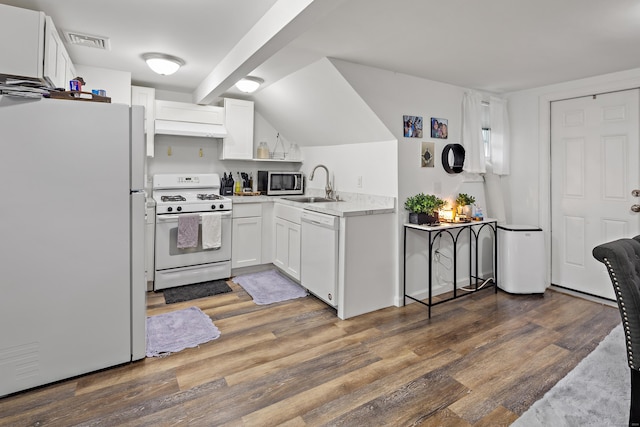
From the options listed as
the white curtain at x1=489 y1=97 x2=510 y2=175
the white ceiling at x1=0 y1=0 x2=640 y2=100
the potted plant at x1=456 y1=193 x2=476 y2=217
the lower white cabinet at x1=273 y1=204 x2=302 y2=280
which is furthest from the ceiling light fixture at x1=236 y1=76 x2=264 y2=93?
the white curtain at x1=489 y1=97 x2=510 y2=175

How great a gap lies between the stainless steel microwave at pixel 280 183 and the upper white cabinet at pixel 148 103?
1.43m

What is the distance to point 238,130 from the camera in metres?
4.48

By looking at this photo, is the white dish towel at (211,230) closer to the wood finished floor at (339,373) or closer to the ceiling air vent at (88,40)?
the wood finished floor at (339,373)

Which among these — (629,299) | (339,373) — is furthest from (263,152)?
(629,299)

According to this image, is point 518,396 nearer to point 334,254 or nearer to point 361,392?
point 361,392

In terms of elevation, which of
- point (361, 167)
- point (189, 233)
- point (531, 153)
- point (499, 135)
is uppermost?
point (499, 135)

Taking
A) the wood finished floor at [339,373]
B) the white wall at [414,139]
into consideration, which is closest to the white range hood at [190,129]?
the white wall at [414,139]

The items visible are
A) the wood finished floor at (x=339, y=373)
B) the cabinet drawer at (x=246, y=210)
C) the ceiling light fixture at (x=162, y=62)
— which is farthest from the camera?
the cabinet drawer at (x=246, y=210)

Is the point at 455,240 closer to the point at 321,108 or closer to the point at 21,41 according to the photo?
A: the point at 321,108

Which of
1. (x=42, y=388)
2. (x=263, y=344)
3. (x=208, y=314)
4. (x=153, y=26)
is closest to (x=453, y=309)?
(x=263, y=344)

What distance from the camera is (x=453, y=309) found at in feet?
11.0

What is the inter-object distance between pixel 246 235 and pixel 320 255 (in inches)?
52.0

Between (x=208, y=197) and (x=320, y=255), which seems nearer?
(x=320, y=255)

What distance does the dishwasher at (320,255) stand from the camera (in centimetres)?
316
